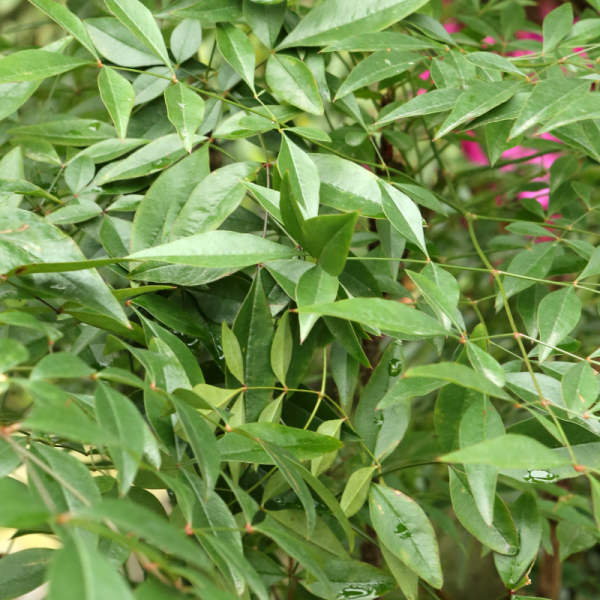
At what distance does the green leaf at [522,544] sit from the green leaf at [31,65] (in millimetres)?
347

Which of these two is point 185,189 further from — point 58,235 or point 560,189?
point 560,189

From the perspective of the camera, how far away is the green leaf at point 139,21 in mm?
321

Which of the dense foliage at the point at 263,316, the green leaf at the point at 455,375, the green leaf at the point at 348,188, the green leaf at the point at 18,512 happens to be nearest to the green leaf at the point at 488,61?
the dense foliage at the point at 263,316

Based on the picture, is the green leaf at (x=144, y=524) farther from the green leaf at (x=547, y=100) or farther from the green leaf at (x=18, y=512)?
the green leaf at (x=547, y=100)

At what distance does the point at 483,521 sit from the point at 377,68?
263mm

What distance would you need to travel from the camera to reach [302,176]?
303mm

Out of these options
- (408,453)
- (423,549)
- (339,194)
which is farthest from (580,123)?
(408,453)

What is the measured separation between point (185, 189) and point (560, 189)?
1.02ft

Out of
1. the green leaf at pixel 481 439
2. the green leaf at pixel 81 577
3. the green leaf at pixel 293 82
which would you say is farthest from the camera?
the green leaf at pixel 293 82

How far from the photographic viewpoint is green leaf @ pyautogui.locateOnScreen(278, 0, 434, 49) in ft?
1.13

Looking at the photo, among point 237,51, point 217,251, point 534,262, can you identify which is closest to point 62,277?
point 217,251

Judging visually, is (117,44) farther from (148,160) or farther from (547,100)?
(547,100)

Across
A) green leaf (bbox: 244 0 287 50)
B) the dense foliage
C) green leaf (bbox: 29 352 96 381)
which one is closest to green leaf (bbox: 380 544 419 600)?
the dense foliage

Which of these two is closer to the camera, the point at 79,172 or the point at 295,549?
the point at 295,549
